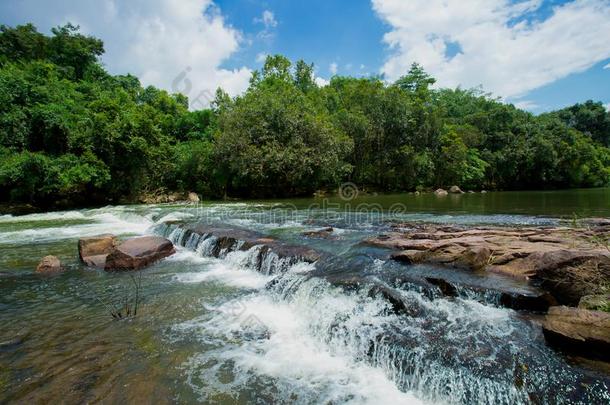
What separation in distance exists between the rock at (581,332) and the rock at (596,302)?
1.11ft

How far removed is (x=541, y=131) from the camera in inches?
1645

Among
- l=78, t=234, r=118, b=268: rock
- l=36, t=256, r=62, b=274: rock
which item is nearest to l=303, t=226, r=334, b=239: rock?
l=78, t=234, r=118, b=268: rock

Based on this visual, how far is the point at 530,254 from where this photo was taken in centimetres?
618

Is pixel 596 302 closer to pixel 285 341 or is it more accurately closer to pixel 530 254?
pixel 530 254

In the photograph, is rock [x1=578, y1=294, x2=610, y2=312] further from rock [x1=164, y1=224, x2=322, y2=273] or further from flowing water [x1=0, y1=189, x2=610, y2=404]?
rock [x1=164, y1=224, x2=322, y2=273]

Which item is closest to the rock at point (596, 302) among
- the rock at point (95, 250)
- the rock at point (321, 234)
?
the rock at point (321, 234)

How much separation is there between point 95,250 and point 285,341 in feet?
22.7

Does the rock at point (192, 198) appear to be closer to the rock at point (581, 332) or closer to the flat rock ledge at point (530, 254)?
the flat rock ledge at point (530, 254)

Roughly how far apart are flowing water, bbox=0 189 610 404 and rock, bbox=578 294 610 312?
0.59 meters

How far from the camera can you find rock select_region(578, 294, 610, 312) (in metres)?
4.05

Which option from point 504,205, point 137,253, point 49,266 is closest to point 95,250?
point 49,266

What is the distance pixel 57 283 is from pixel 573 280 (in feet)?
31.0

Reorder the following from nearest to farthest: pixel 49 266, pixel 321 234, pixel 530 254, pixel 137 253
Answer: pixel 530 254
pixel 49 266
pixel 137 253
pixel 321 234

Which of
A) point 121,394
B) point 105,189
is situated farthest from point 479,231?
point 105,189
